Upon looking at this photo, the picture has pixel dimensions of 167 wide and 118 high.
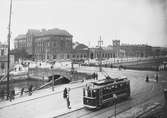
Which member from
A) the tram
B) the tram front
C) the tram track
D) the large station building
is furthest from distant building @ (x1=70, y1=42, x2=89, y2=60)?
the tram front

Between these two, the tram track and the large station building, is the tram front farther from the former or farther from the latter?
the large station building

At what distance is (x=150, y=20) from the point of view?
11.8 m

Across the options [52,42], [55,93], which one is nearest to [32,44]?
[52,42]

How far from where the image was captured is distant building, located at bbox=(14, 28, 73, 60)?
47344 millimetres

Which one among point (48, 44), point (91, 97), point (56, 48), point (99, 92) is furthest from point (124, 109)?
point (48, 44)

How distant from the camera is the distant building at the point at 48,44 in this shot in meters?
47.3

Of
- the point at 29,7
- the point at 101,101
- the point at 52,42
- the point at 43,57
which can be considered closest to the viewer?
the point at 29,7

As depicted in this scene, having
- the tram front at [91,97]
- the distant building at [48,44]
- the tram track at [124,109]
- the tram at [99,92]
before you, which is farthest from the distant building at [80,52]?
the tram front at [91,97]

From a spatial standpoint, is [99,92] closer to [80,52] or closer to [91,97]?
[91,97]

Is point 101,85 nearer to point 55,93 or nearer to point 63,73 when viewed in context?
point 55,93

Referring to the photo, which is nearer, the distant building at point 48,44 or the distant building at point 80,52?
the distant building at point 48,44

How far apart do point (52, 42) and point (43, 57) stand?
228 inches

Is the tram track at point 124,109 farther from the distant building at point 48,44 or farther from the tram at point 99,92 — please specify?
the distant building at point 48,44

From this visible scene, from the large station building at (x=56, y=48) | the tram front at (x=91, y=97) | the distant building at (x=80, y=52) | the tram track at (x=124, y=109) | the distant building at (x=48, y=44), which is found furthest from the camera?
the distant building at (x=80, y=52)
